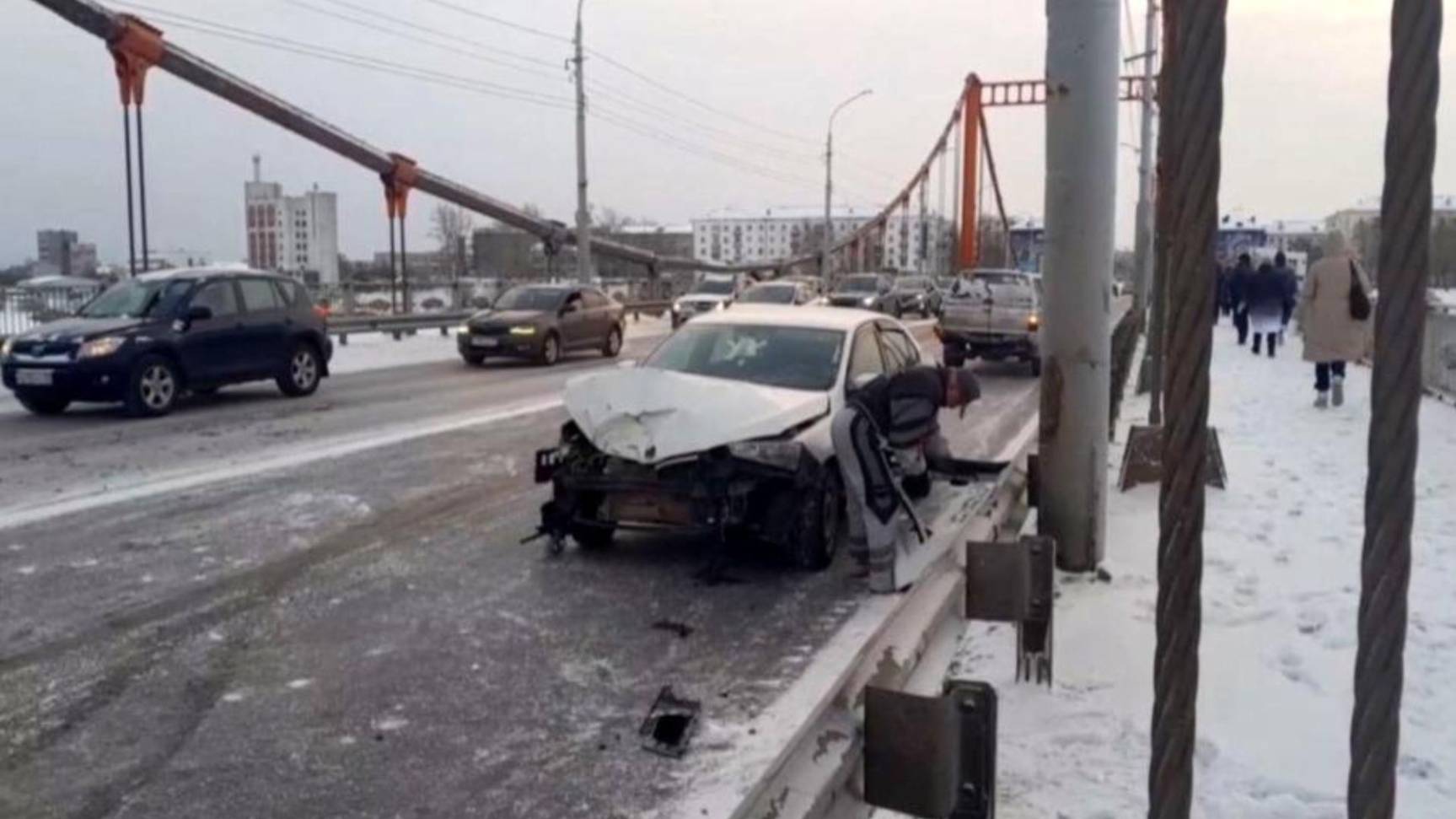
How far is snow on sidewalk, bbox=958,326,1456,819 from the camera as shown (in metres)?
4.29

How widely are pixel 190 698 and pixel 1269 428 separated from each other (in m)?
11.2

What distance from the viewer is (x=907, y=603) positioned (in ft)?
15.2

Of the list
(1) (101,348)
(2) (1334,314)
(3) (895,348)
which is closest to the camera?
(3) (895,348)

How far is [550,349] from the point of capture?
24828 mm

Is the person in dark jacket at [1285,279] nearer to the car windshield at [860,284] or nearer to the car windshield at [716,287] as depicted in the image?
the car windshield at [716,287]

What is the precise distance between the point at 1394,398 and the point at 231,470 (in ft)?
36.8

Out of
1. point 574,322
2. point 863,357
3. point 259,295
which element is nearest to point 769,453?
point 863,357

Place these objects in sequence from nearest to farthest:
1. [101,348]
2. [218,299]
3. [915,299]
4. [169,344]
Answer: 1. [101,348]
2. [169,344]
3. [218,299]
4. [915,299]

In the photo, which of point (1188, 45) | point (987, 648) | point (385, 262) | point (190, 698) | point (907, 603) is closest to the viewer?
point (1188, 45)

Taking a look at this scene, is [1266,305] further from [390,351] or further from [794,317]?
[390,351]

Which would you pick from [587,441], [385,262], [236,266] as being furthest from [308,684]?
[385,262]

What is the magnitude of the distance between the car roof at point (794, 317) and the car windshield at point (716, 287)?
30028 mm

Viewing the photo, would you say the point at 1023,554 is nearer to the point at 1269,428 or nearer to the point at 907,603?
the point at 907,603

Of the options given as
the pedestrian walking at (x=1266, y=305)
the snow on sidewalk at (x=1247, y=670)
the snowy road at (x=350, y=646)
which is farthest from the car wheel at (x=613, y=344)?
the snow on sidewalk at (x=1247, y=670)
